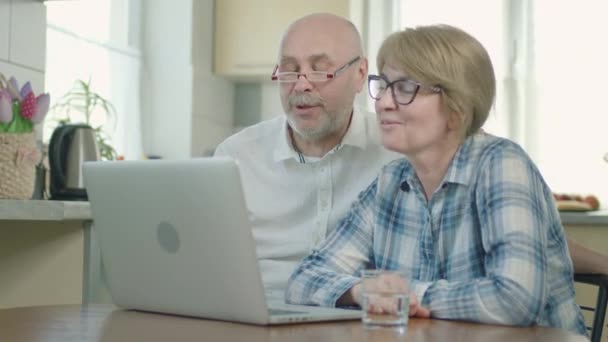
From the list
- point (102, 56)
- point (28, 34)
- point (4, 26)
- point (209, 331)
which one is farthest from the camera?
point (102, 56)

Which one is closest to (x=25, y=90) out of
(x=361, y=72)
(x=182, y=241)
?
(x=361, y=72)

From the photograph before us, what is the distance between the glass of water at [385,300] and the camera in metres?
1.25

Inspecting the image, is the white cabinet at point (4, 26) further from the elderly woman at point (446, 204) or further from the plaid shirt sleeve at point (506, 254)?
the plaid shirt sleeve at point (506, 254)

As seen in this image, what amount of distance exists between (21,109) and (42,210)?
0.82 feet

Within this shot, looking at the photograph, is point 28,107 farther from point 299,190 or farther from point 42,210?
point 299,190

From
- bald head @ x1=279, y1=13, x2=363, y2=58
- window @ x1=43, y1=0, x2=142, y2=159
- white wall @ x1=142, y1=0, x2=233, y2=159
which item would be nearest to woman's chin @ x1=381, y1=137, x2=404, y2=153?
bald head @ x1=279, y1=13, x2=363, y2=58

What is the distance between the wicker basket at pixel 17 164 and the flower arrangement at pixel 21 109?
0.02m

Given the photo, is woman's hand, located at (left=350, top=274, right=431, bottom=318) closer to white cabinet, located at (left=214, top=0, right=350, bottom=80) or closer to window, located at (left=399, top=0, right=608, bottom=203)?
window, located at (left=399, top=0, right=608, bottom=203)

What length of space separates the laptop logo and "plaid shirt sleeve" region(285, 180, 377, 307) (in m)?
0.32

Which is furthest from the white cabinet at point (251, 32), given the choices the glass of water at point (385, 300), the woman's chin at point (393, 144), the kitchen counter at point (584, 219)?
the glass of water at point (385, 300)

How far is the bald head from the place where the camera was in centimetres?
210

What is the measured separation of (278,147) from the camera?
2152mm

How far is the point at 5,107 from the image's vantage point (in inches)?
84.0

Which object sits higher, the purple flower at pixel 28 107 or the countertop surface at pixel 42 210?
the purple flower at pixel 28 107
